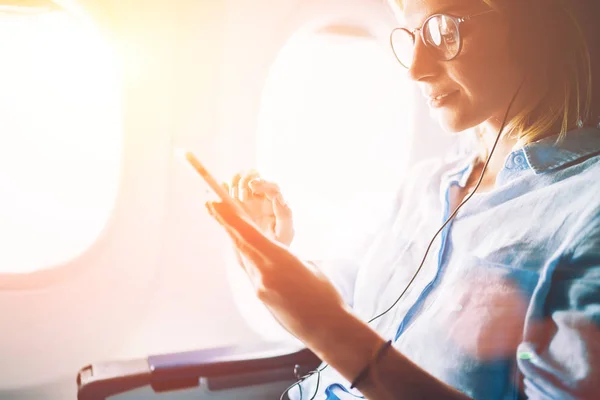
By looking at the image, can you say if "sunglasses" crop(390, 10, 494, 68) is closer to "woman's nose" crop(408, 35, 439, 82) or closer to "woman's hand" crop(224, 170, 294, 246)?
"woman's nose" crop(408, 35, 439, 82)

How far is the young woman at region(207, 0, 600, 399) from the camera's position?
2.19 feet

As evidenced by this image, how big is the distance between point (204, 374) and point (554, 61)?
2.63 ft

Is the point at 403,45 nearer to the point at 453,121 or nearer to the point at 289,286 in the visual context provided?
the point at 453,121

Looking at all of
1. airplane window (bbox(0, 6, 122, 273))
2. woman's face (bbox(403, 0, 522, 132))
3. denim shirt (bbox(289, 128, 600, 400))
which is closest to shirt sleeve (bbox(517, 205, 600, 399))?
denim shirt (bbox(289, 128, 600, 400))

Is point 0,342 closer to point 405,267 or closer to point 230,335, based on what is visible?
point 230,335

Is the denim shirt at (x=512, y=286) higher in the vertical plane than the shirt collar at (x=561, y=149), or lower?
lower

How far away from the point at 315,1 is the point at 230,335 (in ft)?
2.48

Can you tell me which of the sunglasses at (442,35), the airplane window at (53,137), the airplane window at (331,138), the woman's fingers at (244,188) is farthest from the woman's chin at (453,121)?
the airplane window at (53,137)

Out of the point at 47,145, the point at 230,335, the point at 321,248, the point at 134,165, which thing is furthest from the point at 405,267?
the point at 47,145

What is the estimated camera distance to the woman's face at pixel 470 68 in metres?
0.77

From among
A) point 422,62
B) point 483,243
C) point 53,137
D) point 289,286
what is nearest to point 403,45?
point 422,62

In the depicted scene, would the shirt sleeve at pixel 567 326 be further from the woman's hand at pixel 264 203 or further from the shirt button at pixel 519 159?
the woman's hand at pixel 264 203

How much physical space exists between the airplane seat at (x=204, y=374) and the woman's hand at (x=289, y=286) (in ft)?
0.82

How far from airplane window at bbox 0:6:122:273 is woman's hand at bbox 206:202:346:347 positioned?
421 millimetres
